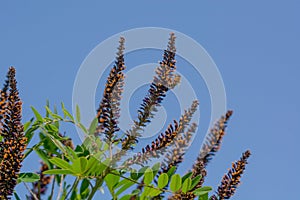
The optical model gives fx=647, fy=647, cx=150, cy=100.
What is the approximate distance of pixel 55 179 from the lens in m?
2.68

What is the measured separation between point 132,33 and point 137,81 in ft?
0.67

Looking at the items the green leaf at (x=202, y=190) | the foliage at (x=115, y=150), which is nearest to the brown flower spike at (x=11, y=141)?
the foliage at (x=115, y=150)

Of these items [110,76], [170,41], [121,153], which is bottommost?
[121,153]

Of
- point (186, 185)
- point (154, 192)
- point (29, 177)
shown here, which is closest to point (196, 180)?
point (186, 185)

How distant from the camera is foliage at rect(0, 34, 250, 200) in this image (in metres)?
2.24

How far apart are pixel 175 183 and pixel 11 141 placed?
65 centimetres

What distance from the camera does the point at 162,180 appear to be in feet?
8.05

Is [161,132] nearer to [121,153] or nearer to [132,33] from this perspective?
[121,153]

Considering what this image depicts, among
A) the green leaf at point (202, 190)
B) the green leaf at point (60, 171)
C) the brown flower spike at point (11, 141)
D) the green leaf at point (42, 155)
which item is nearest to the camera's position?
the brown flower spike at point (11, 141)

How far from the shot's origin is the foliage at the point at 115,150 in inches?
88.1

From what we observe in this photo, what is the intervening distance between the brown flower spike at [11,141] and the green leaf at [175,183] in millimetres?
588

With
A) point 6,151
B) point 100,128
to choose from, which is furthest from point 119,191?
point 6,151

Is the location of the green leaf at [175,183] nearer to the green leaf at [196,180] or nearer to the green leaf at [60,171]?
the green leaf at [196,180]

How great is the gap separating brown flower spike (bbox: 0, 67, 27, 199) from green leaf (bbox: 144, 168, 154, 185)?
0.52 meters
